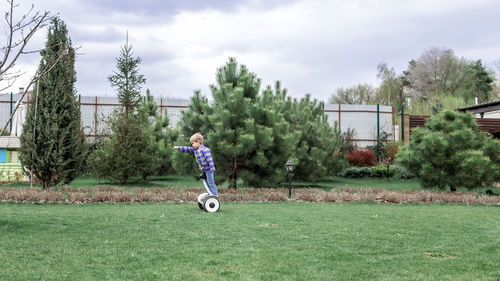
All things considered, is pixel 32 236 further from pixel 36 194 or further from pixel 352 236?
pixel 36 194

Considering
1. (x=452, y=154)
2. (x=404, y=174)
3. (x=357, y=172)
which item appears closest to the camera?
(x=452, y=154)

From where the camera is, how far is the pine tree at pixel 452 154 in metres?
15.0

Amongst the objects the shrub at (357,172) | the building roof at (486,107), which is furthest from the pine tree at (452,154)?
the building roof at (486,107)

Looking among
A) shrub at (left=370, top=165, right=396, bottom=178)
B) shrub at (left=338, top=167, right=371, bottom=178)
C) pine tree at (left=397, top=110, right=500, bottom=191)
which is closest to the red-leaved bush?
shrub at (left=338, top=167, right=371, bottom=178)

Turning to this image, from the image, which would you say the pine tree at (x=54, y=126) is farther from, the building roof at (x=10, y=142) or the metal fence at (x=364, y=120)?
the metal fence at (x=364, y=120)

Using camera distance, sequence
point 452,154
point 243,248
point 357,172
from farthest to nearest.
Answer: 1. point 357,172
2. point 452,154
3. point 243,248

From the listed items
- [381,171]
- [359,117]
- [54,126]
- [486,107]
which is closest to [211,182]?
[54,126]

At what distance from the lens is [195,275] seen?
4.31 metres

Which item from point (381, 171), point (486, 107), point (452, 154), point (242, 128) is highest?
point (486, 107)

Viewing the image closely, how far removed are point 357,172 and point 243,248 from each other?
59.5ft

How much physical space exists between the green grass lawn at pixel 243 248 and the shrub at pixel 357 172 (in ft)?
47.6

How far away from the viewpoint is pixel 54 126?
535 inches

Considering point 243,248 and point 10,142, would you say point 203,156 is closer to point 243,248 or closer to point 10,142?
point 243,248

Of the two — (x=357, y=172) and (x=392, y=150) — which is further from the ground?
(x=392, y=150)
